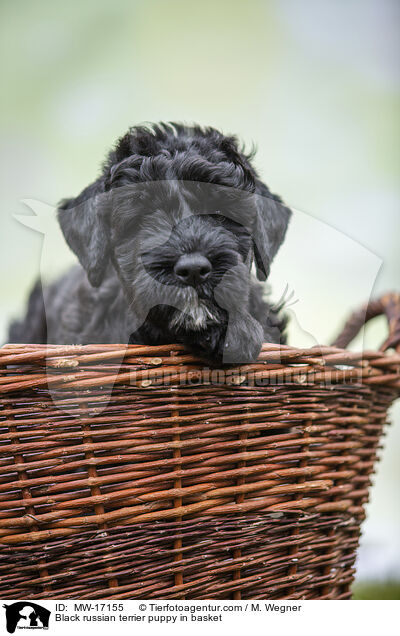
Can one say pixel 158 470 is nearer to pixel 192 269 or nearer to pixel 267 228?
pixel 192 269

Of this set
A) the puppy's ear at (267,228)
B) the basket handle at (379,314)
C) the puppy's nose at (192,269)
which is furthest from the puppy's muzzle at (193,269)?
the basket handle at (379,314)

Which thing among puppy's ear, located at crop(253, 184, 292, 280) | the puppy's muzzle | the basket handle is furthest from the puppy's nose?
the basket handle

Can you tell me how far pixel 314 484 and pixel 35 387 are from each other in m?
0.73

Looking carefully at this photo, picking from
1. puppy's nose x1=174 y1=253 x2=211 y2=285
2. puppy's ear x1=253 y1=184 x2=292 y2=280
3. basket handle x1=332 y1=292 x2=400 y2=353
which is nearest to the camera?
puppy's nose x1=174 y1=253 x2=211 y2=285

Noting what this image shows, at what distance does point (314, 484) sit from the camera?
4.33ft

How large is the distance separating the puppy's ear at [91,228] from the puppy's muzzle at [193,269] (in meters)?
0.43

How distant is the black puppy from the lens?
4.15 feet

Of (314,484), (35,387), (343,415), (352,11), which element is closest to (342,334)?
(343,415)

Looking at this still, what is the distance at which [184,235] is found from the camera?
4.43ft

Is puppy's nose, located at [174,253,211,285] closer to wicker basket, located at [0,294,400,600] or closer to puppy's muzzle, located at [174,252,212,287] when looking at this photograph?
puppy's muzzle, located at [174,252,212,287]

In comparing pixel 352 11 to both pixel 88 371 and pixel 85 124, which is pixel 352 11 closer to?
pixel 85 124

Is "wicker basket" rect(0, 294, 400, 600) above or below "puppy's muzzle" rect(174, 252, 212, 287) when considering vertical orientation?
below
